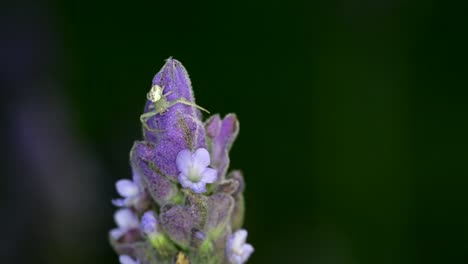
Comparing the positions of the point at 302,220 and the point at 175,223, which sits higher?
the point at 302,220

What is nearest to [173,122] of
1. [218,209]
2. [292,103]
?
[218,209]

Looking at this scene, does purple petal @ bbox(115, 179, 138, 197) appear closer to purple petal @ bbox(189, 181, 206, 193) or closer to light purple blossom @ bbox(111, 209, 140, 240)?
light purple blossom @ bbox(111, 209, 140, 240)

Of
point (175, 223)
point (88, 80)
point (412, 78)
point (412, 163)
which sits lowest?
point (175, 223)

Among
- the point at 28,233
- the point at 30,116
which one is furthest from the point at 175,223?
the point at 30,116

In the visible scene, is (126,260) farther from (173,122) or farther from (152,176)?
(173,122)

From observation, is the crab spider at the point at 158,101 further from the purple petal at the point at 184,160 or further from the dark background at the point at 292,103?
the dark background at the point at 292,103

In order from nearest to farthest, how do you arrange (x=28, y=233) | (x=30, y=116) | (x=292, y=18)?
(x=28, y=233) < (x=30, y=116) < (x=292, y=18)

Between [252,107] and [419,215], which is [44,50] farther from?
[419,215]
